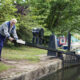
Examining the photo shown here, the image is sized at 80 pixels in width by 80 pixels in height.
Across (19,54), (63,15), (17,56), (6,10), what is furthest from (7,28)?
(63,15)

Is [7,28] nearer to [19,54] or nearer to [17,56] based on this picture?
[17,56]

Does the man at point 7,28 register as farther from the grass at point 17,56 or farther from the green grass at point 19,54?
the green grass at point 19,54

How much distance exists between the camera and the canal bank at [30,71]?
4.14 m

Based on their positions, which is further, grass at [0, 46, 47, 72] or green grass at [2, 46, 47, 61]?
green grass at [2, 46, 47, 61]

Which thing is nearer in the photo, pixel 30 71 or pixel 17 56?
pixel 30 71

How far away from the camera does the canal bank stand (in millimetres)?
4145

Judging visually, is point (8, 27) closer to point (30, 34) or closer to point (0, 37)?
point (0, 37)

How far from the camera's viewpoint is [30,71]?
15.8ft

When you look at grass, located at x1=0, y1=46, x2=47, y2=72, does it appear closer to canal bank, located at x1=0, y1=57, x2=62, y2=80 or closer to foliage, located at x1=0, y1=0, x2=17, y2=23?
canal bank, located at x1=0, y1=57, x2=62, y2=80

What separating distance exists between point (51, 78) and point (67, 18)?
5871mm

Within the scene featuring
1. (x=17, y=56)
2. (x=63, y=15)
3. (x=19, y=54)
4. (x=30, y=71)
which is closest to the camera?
(x=30, y=71)

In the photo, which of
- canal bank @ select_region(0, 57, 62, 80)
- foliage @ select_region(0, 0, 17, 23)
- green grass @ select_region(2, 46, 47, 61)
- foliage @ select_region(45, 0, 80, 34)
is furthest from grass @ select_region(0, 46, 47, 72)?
foliage @ select_region(45, 0, 80, 34)

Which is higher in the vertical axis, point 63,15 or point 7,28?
point 63,15

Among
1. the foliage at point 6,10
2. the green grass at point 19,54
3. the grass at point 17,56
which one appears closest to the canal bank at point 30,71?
the grass at point 17,56
